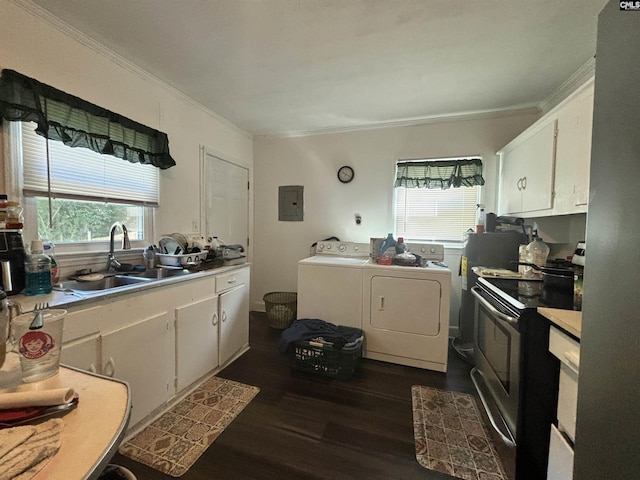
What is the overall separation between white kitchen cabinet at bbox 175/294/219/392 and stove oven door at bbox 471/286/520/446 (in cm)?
196

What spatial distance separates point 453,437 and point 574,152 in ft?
6.09

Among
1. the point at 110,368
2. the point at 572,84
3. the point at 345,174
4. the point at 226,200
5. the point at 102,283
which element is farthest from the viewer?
the point at 345,174

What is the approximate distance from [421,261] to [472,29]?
5.94ft

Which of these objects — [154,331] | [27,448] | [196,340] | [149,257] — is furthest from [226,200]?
[27,448]

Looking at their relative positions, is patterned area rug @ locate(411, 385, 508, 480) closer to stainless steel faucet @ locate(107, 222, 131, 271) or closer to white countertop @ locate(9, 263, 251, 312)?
white countertop @ locate(9, 263, 251, 312)

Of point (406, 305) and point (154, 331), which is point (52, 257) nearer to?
point (154, 331)

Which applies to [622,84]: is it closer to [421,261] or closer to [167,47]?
[421,261]

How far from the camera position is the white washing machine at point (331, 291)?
2553 millimetres

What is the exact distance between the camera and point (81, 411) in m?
0.60

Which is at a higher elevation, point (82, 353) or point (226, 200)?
point (226, 200)

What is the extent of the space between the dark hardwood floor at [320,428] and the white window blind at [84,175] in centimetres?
159

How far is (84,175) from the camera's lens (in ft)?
6.08

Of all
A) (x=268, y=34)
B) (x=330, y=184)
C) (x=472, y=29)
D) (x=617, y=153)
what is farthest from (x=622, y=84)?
(x=330, y=184)

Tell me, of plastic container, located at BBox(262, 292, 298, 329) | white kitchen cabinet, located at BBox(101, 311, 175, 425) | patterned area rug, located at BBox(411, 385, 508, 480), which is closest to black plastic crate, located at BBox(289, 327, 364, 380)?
patterned area rug, located at BBox(411, 385, 508, 480)
